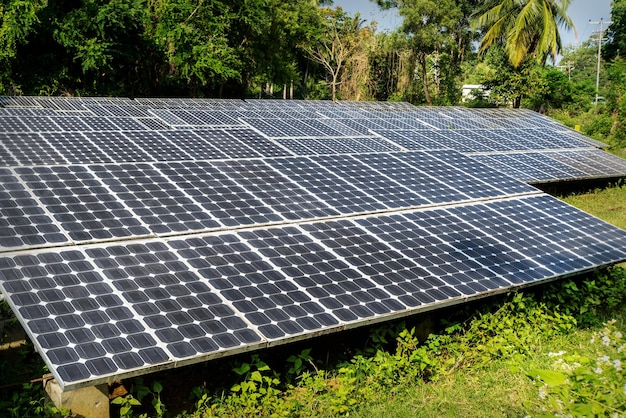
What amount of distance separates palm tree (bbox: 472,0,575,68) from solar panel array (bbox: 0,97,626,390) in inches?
861

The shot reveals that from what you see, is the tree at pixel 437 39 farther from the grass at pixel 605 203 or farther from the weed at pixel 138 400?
the weed at pixel 138 400

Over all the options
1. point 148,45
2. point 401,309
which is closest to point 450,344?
point 401,309

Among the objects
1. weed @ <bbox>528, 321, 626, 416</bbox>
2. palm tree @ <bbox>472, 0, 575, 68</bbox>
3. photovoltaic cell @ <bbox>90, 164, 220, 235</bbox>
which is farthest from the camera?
palm tree @ <bbox>472, 0, 575, 68</bbox>

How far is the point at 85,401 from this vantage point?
5.64m

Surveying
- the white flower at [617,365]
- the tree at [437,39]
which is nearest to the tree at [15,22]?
the tree at [437,39]

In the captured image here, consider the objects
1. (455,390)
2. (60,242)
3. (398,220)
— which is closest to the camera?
(60,242)

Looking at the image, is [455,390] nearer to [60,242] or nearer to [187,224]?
[187,224]

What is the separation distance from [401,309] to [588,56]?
109 metres

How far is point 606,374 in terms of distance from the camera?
4.50 m

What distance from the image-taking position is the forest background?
25.7 m

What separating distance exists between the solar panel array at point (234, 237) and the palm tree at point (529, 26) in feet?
71.8

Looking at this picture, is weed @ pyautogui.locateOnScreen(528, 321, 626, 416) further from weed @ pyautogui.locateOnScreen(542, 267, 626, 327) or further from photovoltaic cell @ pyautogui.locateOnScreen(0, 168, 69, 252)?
photovoltaic cell @ pyautogui.locateOnScreen(0, 168, 69, 252)

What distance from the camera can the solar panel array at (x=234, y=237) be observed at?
559cm

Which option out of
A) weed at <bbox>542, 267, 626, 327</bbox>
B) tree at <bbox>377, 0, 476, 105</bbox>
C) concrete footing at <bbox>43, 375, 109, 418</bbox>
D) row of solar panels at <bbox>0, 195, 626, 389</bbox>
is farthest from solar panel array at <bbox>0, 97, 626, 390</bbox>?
tree at <bbox>377, 0, 476, 105</bbox>
